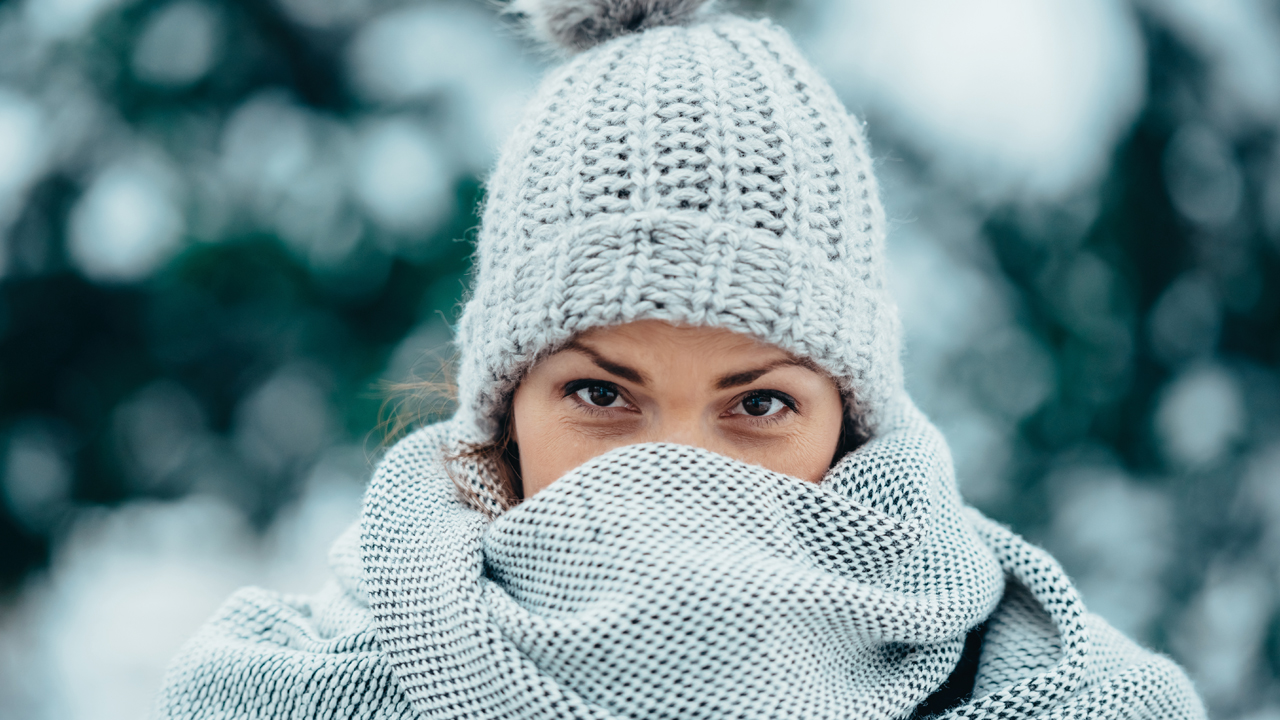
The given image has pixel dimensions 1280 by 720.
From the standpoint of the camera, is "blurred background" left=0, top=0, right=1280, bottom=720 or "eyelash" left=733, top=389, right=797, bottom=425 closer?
"eyelash" left=733, top=389, right=797, bottom=425

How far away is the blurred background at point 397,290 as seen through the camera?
347cm

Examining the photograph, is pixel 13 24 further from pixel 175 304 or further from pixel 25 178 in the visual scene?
pixel 175 304

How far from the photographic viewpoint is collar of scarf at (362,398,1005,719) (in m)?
1.09

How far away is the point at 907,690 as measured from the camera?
125cm

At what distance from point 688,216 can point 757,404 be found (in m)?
0.33

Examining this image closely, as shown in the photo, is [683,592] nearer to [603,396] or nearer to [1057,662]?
[603,396]

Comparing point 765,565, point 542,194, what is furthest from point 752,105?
point 765,565

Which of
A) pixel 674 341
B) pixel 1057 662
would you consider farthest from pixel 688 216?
pixel 1057 662

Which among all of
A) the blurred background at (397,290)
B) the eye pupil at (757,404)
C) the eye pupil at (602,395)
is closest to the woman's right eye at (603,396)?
the eye pupil at (602,395)

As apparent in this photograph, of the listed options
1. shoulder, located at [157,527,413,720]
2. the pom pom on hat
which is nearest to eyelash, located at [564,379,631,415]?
shoulder, located at [157,527,413,720]

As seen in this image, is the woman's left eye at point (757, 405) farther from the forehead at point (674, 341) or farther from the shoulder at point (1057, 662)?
the shoulder at point (1057, 662)

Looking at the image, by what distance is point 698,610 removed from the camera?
3.54 ft

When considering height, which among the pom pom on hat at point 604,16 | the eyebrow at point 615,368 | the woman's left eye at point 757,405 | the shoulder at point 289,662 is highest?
the pom pom on hat at point 604,16

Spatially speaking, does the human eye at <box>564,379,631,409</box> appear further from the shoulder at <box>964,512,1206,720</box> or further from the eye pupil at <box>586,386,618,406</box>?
the shoulder at <box>964,512,1206,720</box>
